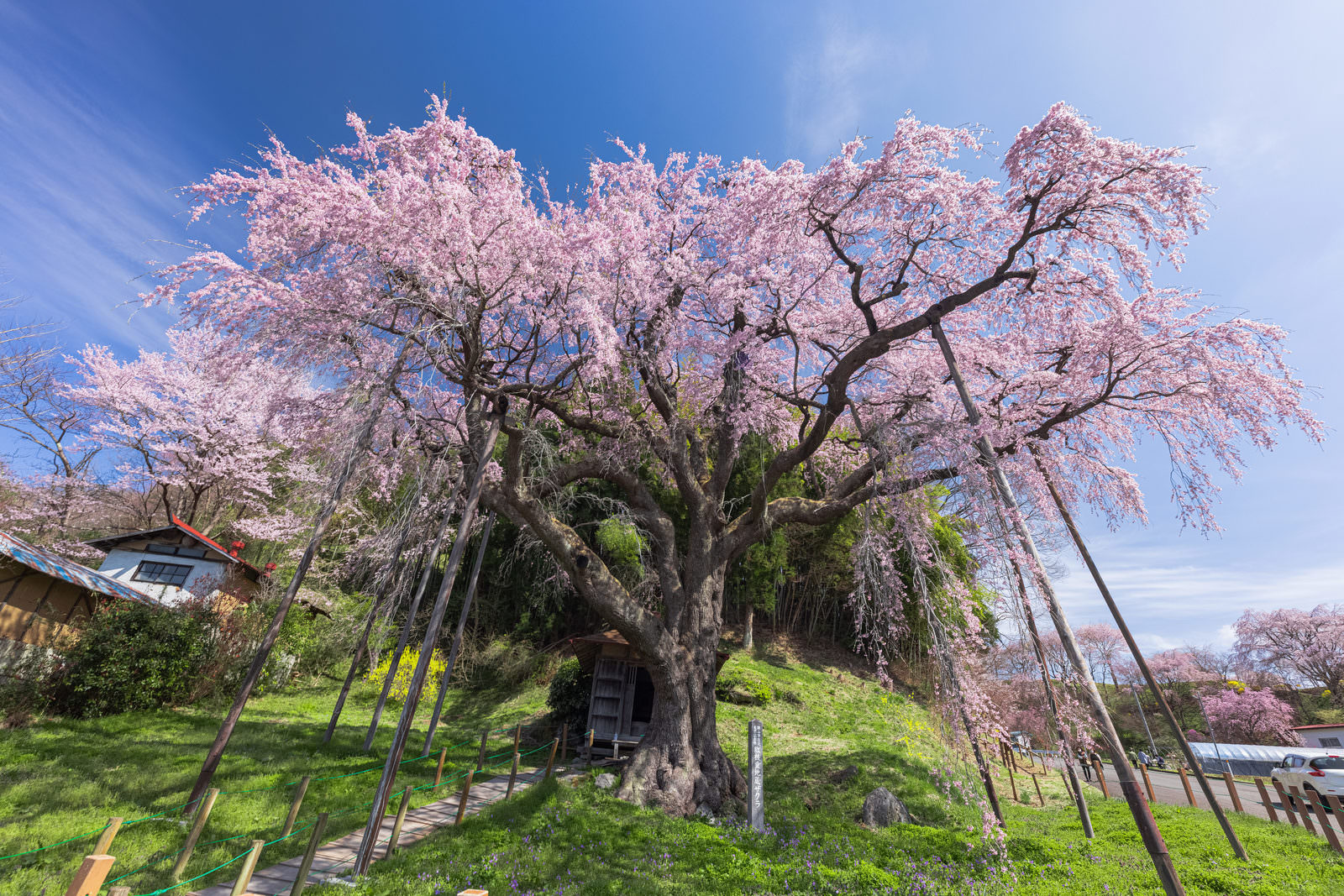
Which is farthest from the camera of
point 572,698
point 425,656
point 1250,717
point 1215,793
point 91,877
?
point 1250,717

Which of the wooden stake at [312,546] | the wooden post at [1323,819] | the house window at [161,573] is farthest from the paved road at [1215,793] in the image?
the house window at [161,573]

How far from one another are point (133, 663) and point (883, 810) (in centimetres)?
1411

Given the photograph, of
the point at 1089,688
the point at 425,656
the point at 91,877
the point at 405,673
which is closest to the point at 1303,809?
the point at 1089,688

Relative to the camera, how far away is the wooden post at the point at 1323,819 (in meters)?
7.22

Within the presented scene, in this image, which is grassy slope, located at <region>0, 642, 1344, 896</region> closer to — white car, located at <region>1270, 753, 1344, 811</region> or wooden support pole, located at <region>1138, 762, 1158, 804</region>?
wooden support pole, located at <region>1138, 762, 1158, 804</region>

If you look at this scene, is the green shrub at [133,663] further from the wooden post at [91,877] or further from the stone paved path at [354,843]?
the wooden post at [91,877]

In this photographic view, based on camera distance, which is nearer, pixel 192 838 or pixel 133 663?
pixel 192 838

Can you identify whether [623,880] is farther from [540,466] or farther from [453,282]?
[453,282]

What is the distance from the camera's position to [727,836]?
6.45m

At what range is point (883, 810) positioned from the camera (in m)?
7.94

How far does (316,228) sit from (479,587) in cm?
1532

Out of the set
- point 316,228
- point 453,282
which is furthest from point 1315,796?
point 316,228

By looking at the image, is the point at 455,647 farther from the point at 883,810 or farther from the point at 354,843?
the point at 883,810

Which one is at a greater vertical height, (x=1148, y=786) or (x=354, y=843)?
(x=1148, y=786)
